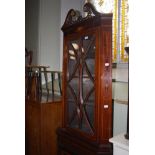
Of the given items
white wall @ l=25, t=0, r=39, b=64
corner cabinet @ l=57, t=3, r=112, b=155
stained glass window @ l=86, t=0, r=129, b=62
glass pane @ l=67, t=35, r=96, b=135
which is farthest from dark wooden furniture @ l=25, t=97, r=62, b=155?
white wall @ l=25, t=0, r=39, b=64

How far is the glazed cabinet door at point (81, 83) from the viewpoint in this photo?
5.54ft

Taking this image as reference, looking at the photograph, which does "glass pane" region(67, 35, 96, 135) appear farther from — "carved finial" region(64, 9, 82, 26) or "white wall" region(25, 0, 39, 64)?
"white wall" region(25, 0, 39, 64)

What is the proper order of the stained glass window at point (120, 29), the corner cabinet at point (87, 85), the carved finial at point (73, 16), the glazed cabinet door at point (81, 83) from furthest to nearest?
the stained glass window at point (120, 29)
the carved finial at point (73, 16)
the glazed cabinet door at point (81, 83)
the corner cabinet at point (87, 85)

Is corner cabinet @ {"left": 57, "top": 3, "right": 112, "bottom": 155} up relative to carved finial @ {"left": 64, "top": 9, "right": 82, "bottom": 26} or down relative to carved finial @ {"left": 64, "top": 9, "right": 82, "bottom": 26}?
down

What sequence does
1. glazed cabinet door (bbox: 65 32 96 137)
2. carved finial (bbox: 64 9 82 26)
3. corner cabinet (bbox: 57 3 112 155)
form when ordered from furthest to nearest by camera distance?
1. carved finial (bbox: 64 9 82 26)
2. glazed cabinet door (bbox: 65 32 96 137)
3. corner cabinet (bbox: 57 3 112 155)

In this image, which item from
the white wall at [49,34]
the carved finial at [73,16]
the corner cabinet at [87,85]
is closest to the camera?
the corner cabinet at [87,85]

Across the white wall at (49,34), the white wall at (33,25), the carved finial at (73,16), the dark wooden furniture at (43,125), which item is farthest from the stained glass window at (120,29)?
the white wall at (33,25)

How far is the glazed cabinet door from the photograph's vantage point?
1689 millimetres

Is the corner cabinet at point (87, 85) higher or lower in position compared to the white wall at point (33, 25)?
lower

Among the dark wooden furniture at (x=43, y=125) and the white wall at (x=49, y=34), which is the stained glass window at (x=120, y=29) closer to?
the dark wooden furniture at (x=43, y=125)

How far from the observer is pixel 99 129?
5.22ft

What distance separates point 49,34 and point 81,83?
1.78 meters

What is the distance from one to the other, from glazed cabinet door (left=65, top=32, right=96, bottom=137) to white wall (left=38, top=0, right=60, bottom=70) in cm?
139

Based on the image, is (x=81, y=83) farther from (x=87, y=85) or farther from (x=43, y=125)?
(x=43, y=125)
